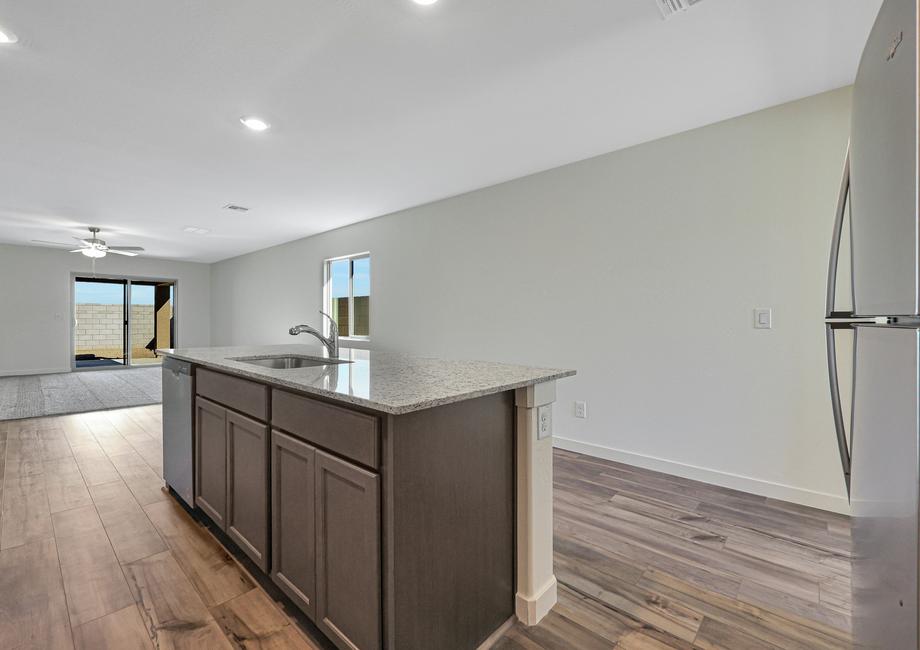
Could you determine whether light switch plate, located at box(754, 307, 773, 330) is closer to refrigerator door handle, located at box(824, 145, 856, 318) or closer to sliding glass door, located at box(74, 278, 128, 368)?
refrigerator door handle, located at box(824, 145, 856, 318)

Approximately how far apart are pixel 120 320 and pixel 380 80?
9.15m

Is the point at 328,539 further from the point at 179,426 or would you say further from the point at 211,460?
the point at 179,426

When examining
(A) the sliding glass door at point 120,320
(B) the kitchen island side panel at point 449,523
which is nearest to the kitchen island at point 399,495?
(B) the kitchen island side panel at point 449,523

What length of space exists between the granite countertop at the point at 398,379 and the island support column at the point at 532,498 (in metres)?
0.10

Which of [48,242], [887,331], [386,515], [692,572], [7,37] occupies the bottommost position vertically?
[692,572]

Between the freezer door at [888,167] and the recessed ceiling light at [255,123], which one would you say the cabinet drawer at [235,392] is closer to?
the recessed ceiling light at [255,123]

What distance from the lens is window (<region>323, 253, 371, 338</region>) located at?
5.67 m

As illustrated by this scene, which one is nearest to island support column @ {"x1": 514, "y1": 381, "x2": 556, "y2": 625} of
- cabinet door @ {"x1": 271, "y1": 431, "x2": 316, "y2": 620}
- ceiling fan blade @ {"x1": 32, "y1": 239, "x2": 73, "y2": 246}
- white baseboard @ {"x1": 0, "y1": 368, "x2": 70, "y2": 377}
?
cabinet door @ {"x1": 271, "y1": 431, "x2": 316, "y2": 620}

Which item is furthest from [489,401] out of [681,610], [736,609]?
[736,609]

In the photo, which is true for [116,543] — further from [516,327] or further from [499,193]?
[499,193]

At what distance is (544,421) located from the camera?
1559 millimetres

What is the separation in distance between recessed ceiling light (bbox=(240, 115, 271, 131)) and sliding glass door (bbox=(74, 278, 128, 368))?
7.89 m

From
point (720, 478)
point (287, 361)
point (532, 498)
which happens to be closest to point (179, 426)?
point (287, 361)

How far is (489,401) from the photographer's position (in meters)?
1.42
